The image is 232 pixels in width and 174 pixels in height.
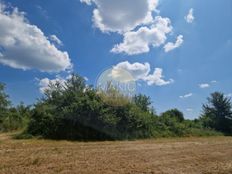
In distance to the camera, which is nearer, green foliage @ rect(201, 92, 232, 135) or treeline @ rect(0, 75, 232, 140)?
treeline @ rect(0, 75, 232, 140)

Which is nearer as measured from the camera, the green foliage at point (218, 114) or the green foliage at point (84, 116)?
the green foliage at point (84, 116)

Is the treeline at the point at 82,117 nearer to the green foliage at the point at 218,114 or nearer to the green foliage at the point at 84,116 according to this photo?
the green foliage at the point at 84,116

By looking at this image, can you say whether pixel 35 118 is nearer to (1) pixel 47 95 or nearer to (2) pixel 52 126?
(2) pixel 52 126

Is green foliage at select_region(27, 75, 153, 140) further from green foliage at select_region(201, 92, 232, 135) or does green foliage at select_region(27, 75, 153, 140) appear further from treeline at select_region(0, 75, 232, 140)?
green foliage at select_region(201, 92, 232, 135)

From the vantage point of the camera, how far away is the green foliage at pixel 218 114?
151 feet

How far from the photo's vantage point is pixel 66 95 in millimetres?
20094

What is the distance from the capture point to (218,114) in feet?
160

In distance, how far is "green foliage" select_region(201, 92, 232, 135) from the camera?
151ft

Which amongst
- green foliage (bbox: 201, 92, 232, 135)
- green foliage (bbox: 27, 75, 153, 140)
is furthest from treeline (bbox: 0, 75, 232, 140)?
green foliage (bbox: 201, 92, 232, 135)

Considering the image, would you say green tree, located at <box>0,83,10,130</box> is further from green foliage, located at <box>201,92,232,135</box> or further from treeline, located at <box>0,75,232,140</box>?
green foliage, located at <box>201,92,232,135</box>

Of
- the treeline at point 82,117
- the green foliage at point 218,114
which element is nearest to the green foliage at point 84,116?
the treeline at point 82,117

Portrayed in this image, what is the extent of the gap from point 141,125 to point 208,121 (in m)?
27.4

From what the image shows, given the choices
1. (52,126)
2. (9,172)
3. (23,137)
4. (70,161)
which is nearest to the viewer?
(9,172)

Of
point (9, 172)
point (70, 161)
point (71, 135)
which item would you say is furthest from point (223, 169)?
point (71, 135)
